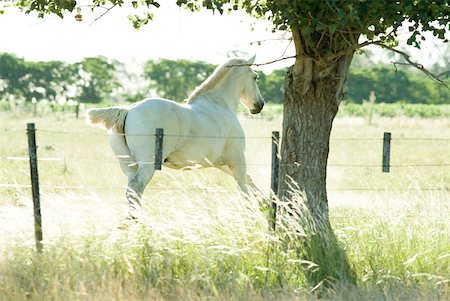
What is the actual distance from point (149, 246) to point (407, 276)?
2188 millimetres

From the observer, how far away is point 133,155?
1180 cm

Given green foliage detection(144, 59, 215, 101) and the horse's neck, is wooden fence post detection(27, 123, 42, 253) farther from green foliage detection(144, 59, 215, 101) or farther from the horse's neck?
green foliage detection(144, 59, 215, 101)

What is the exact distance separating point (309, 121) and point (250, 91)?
4220mm

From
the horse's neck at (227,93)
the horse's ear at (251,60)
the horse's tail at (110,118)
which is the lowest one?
the horse's tail at (110,118)

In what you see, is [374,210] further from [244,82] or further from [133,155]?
[244,82]

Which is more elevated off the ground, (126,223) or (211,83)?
(211,83)

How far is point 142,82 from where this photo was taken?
83.2 m

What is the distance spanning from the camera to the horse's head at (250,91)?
13852mm

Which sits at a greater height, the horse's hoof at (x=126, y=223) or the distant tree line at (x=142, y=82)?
the horse's hoof at (x=126, y=223)

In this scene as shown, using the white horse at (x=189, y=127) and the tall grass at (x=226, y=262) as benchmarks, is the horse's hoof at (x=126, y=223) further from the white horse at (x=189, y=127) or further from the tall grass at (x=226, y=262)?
the white horse at (x=189, y=127)

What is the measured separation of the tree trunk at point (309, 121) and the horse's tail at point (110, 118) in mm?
2488

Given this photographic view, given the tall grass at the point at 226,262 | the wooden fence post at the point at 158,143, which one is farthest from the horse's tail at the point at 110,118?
the tall grass at the point at 226,262

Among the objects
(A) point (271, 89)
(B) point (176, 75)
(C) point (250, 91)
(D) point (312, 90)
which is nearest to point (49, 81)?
(B) point (176, 75)

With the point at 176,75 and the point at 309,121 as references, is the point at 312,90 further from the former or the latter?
the point at 176,75
